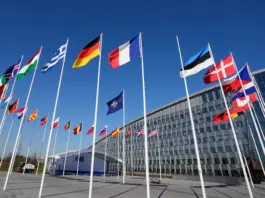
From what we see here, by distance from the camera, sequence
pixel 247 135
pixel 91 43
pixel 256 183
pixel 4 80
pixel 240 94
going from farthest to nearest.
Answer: pixel 247 135
pixel 256 183
pixel 4 80
pixel 240 94
pixel 91 43

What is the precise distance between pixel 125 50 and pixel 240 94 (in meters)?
10.6

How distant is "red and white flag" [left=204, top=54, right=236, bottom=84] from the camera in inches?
542

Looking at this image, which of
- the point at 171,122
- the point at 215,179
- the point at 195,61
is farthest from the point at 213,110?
Answer: the point at 195,61

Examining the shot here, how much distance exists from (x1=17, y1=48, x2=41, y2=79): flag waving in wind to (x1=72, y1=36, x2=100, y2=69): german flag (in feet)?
17.2

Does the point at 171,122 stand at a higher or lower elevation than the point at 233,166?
higher

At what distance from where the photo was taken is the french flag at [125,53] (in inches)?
494

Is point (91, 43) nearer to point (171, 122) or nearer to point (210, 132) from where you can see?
point (210, 132)

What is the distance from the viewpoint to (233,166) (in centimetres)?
5603

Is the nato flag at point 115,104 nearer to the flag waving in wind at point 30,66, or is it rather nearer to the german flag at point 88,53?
the german flag at point 88,53

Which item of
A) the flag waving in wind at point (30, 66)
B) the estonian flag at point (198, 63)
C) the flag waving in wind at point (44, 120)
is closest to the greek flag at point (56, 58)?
the flag waving in wind at point (30, 66)

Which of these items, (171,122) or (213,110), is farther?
(171,122)

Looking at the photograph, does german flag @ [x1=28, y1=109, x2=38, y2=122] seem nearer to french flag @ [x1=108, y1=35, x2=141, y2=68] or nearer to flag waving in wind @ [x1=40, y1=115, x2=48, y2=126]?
flag waving in wind @ [x1=40, y1=115, x2=48, y2=126]

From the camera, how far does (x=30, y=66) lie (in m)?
16.8

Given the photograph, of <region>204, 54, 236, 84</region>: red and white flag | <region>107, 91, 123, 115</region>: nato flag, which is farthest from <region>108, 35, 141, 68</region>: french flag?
<region>107, 91, 123, 115</region>: nato flag
